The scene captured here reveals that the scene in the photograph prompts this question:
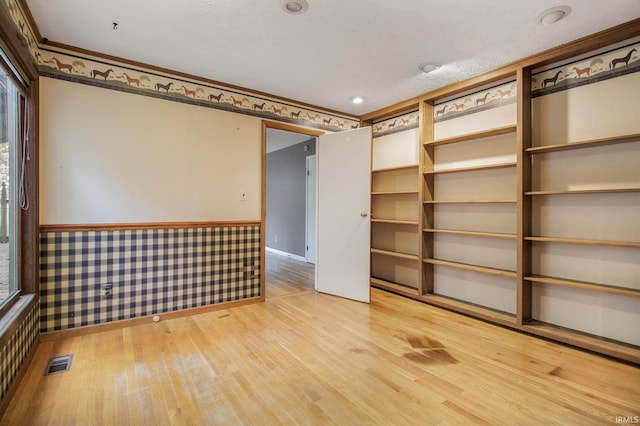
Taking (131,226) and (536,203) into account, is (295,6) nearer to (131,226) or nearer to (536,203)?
(131,226)

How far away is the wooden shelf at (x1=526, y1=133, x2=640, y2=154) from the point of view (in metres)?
2.28

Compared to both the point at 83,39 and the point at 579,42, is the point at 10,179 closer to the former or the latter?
the point at 83,39

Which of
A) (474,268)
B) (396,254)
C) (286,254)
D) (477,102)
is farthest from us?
(286,254)

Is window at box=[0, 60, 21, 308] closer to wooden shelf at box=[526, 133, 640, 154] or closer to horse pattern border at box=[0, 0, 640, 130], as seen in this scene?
horse pattern border at box=[0, 0, 640, 130]

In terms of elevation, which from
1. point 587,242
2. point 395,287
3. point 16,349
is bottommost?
point 395,287

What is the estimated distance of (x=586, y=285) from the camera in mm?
2459

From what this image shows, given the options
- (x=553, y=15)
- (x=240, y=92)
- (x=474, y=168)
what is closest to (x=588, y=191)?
(x=474, y=168)

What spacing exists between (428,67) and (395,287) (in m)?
2.57

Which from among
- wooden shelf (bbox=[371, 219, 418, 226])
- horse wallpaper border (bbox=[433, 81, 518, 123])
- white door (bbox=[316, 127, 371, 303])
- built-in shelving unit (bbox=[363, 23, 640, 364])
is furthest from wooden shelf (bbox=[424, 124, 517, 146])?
wooden shelf (bbox=[371, 219, 418, 226])

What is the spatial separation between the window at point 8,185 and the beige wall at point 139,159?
304 millimetres

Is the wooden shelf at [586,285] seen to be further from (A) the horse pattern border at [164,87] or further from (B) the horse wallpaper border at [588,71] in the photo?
(A) the horse pattern border at [164,87]

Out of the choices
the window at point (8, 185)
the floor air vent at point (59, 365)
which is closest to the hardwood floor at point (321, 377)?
the floor air vent at point (59, 365)

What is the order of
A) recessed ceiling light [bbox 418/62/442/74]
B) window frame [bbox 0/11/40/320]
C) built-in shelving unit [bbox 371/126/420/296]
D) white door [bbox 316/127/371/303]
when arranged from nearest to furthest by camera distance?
window frame [bbox 0/11/40/320] → recessed ceiling light [bbox 418/62/442/74] → white door [bbox 316/127/371/303] → built-in shelving unit [bbox 371/126/420/296]

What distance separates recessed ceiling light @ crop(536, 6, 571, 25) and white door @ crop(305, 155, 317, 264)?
13.1 feet
